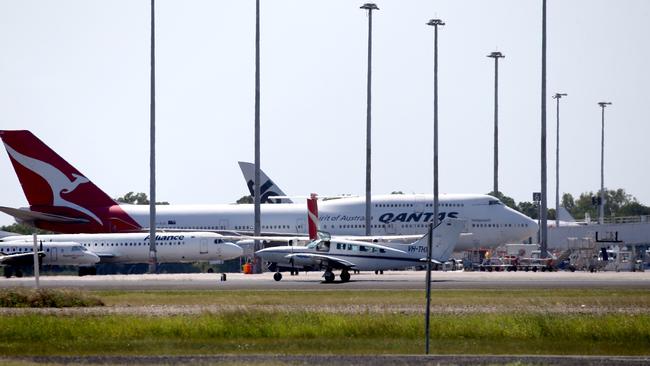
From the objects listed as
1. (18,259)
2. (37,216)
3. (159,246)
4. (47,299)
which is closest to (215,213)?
(37,216)

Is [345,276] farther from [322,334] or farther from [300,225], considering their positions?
[300,225]

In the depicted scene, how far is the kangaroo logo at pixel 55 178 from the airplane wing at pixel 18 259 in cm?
1632

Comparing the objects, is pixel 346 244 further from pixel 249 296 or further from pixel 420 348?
pixel 420 348

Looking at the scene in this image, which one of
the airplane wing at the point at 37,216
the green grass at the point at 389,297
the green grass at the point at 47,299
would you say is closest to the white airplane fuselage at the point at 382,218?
the airplane wing at the point at 37,216

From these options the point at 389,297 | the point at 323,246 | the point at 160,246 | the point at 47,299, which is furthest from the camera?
the point at 160,246

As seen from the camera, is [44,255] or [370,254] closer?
[370,254]

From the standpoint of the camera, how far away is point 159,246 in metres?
81.8

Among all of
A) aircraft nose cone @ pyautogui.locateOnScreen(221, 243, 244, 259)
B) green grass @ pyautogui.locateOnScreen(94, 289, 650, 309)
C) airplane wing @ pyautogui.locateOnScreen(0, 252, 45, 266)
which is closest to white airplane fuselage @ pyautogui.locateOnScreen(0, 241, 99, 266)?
airplane wing @ pyautogui.locateOnScreen(0, 252, 45, 266)

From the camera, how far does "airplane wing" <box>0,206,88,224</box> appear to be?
9031 cm

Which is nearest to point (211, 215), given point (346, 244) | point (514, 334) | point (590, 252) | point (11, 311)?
point (590, 252)

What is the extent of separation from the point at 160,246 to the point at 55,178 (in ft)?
45.8

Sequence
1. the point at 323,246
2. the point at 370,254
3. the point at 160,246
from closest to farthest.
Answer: the point at 370,254
the point at 323,246
the point at 160,246

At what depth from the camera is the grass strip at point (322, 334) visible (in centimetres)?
2712

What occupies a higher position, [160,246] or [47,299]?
[160,246]
